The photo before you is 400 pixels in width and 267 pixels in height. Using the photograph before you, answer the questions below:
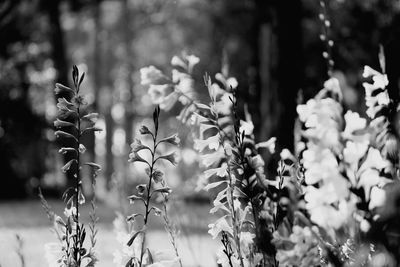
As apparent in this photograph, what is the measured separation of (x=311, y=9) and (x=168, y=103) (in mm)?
17593

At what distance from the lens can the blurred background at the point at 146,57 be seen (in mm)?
6500

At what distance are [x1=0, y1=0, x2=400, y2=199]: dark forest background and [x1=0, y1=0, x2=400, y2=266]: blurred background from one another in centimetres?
3

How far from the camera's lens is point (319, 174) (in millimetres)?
1416

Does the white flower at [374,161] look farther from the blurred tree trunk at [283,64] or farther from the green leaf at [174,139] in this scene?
the blurred tree trunk at [283,64]

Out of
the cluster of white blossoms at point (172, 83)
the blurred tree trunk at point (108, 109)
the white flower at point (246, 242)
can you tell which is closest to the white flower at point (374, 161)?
the white flower at point (246, 242)

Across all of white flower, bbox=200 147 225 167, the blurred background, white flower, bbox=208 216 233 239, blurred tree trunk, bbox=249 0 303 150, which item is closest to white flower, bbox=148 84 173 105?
white flower, bbox=200 147 225 167

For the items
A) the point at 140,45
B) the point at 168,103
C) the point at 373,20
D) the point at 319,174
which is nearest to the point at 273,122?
the point at 168,103

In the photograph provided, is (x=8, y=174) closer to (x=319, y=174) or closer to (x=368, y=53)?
(x=368, y=53)

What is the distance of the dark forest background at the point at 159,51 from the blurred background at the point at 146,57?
0.03 metres

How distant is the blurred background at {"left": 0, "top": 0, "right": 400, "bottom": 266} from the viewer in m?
6.50

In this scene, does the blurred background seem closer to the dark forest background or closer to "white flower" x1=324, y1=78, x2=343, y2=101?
the dark forest background

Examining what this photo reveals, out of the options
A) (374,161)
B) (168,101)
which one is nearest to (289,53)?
(168,101)

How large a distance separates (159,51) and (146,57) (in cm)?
91

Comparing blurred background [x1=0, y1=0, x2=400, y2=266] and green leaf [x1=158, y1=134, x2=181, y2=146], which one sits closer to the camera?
green leaf [x1=158, y1=134, x2=181, y2=146]
